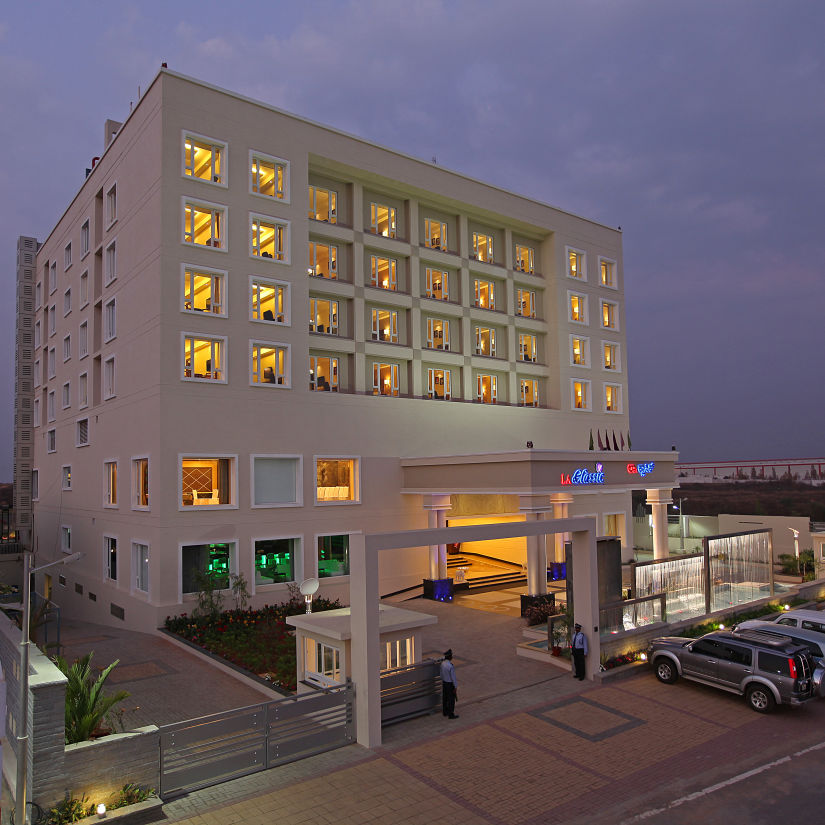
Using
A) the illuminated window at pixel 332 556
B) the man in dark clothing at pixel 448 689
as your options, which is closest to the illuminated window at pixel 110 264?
the illuminated window at pixel 332 556

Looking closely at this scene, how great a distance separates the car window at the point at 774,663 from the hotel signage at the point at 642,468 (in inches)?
671

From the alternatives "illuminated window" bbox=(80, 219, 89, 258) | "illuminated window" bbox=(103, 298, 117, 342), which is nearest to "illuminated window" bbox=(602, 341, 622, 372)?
"illuminated window" bbox=(103, 298, 117, 342)

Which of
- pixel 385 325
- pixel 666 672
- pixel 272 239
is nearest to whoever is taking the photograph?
pixel 666 672

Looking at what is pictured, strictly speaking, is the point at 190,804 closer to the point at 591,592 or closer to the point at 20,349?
the point at 591,592

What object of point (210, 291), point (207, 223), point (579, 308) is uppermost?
point (207, 223)

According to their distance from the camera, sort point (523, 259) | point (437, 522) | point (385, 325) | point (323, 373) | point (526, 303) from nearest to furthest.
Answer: point (437, 522)
point (323, 373)
point (385, 325)
point (523, 259)
point (526, 303)

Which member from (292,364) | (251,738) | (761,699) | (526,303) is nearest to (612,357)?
(526,303)

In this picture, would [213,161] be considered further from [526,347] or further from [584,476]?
[584,476]

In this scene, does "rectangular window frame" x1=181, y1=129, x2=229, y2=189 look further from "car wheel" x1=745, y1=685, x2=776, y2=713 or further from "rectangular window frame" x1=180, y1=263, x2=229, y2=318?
"car wheel" x1=745, y1=685, x2=776, y2=713

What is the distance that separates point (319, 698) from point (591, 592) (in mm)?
9152

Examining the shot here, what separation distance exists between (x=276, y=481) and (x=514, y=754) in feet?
60.3

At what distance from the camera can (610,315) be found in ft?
153

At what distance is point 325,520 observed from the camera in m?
31.2

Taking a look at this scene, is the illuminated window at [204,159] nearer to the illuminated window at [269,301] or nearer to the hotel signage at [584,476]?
the illuminated window at [269,301]
